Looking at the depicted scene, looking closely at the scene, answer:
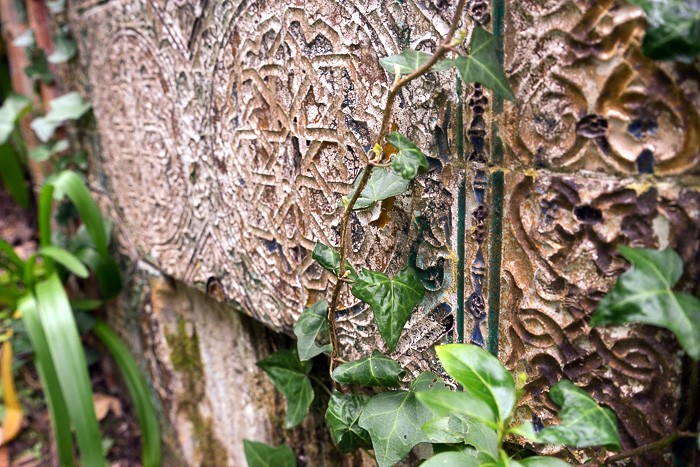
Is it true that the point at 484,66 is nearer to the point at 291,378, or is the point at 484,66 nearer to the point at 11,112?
the point at 291,378

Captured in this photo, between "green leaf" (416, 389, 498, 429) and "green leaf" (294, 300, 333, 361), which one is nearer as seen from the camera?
"green leaf" (416, 389, 498, 429)

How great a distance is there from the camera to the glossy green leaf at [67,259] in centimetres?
130

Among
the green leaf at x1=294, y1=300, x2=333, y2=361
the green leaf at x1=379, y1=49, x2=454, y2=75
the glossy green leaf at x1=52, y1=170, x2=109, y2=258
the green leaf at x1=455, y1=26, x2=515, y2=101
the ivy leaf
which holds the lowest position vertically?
the green leaf at x1=294, y1=300, x2=333, y2=361

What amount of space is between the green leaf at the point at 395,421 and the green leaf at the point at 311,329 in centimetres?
11

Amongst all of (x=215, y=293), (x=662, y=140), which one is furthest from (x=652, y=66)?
(x=215, y=293)

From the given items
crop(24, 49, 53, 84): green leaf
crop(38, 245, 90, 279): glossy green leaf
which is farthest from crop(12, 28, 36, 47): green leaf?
crop(38, 245, 90, 279): glossy green leaf

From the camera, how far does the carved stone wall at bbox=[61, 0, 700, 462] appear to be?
1.47 ft

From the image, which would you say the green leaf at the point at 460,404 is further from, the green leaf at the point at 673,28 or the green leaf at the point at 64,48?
the green leaf at the point at 64,48

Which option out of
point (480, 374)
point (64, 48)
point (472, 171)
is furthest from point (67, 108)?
point (480, 374)

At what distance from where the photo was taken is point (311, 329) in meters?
0.72

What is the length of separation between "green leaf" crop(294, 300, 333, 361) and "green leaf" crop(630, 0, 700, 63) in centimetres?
51

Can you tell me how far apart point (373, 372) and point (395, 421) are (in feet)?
0.21

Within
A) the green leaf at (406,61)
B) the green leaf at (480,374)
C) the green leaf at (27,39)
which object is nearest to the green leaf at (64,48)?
the green leaf at (27,39)

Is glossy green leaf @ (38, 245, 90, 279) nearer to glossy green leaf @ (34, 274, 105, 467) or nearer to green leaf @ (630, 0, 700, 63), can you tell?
glossy green leaf @ (34, 274, 105, 467)
